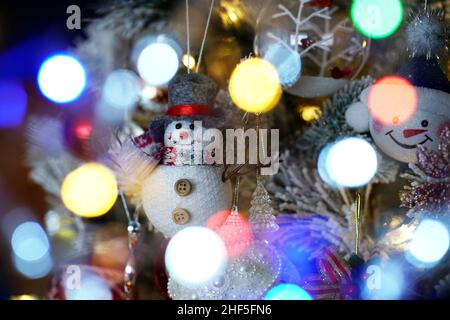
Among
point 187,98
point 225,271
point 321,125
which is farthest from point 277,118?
point 225,271

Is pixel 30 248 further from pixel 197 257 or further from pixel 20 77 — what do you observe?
pixel 197 257

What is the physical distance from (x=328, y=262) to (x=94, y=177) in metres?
0.38

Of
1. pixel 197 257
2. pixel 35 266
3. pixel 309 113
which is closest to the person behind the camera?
pixel 197 257

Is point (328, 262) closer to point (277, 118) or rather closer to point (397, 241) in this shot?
point (397, 241)

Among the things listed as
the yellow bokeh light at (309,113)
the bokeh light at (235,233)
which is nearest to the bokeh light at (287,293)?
the bokeh light at (235,233)

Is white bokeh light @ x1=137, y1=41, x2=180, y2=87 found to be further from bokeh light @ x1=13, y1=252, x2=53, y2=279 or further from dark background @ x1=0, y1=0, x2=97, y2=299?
bokeh light @ x1=13, y1=252, x2=53, y2=279

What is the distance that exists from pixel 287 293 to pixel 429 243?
→ 18 centimetres

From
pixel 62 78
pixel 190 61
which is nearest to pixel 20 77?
pixel 62 78

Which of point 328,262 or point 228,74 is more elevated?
point 228,74

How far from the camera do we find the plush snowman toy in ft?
2.14

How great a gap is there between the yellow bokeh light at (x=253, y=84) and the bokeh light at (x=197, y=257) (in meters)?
0.18

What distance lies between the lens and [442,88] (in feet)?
2.15

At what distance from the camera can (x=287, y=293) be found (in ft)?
2.06
